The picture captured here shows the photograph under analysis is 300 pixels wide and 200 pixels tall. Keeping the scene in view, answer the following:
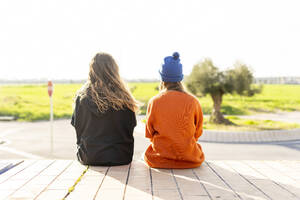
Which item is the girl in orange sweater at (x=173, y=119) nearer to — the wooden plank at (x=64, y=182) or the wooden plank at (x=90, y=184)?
the wooden plank at (x=90, y=184)

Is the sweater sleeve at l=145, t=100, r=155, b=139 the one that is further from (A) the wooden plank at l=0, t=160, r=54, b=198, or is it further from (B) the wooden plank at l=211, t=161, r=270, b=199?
(A) the wooden plank at l=0, t=160, r=54, b=198

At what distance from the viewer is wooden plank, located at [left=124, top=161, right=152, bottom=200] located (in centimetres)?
324

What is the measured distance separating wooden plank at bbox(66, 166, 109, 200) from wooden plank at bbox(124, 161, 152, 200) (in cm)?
32

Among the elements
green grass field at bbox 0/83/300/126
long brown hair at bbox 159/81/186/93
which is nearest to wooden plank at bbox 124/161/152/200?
long brown hair at bbox 159/81/186/93

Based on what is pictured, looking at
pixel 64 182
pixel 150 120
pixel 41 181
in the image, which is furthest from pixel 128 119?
pixel 41 181

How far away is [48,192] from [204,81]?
1409 cm

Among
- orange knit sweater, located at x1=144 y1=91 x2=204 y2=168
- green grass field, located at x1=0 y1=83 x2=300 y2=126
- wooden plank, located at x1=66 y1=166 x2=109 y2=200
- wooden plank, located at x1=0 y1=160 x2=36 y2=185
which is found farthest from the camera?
green grass field, located at x1=0 y1=83 x2=300 y2=126

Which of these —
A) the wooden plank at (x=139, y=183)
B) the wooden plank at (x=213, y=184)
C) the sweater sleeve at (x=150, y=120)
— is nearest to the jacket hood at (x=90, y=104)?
the sweater sleeve at (x=150, y=120)

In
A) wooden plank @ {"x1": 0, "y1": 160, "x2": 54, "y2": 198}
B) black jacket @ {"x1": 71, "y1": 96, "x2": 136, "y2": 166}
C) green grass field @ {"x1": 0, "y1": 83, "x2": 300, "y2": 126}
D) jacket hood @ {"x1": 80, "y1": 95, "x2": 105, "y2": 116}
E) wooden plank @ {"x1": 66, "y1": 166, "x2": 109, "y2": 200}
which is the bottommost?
green grass field @ {"x1": 0, "y1": 83, "x2": 300, "y2": 126}

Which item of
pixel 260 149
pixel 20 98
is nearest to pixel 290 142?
pixel 260 149

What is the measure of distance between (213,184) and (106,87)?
1.68 meters

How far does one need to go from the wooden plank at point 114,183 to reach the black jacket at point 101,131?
17 cm

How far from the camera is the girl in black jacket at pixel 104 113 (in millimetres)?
4059

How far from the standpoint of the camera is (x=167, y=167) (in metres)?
4.18
